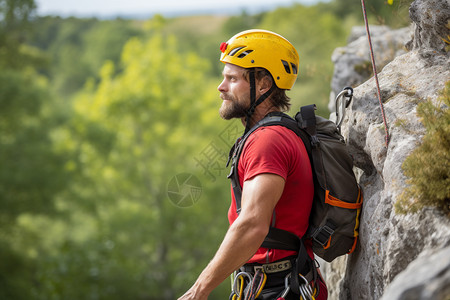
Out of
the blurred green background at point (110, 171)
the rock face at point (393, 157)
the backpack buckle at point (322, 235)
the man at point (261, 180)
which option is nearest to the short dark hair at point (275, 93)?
the man at point (261, 180)

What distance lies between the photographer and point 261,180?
289cm

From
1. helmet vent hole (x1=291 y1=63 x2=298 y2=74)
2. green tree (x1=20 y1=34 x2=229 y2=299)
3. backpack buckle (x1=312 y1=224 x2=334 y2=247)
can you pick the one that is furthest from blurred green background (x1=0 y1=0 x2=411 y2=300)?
backpack buckle (x1=312 y1=224 x2=334 y2=247)

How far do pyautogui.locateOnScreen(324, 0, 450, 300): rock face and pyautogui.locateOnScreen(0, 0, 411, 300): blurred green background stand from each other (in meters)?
17.2

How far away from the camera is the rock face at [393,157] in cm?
290

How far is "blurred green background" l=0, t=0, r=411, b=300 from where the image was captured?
2412cm

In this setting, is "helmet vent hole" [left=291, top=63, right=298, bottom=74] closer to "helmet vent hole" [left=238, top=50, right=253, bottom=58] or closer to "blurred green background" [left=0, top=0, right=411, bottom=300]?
"helmet vent hole" [left=238, top=50, right=253, bottom=58]

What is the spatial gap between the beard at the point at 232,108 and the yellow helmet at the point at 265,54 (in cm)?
27

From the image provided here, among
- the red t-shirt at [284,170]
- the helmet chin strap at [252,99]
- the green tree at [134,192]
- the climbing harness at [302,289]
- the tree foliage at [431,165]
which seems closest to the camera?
the tree foliage at [431,165]

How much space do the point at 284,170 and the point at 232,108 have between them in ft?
2.86

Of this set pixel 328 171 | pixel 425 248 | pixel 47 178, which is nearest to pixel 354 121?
pixel 328 171

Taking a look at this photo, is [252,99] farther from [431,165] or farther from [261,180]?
[431,165]

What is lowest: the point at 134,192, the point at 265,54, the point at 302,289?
the point at 134,192

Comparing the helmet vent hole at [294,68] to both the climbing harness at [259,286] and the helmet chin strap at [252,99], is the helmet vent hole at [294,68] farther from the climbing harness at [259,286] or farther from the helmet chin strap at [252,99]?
the climbing harness at [259,286]

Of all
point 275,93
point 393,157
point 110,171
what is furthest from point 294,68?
point 110,171
